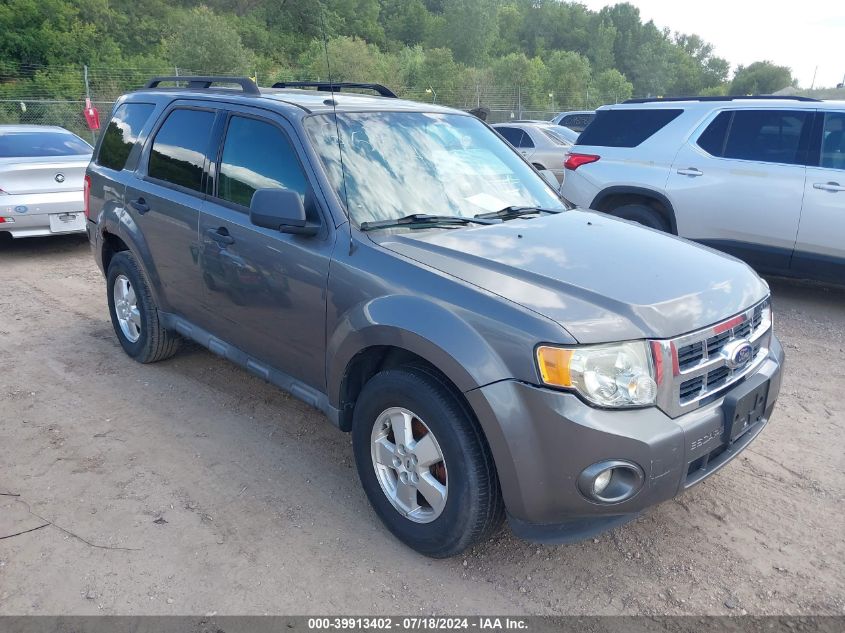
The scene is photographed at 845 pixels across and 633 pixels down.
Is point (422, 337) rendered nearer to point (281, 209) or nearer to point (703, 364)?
point (281, 209)

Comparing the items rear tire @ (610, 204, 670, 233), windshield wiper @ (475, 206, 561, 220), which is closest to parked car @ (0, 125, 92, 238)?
rear tire @ (610, 204, 670, 233)

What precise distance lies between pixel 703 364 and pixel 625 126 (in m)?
5.40

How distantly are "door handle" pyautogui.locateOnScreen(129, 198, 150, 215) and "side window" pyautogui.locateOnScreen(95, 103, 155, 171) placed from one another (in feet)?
1.38

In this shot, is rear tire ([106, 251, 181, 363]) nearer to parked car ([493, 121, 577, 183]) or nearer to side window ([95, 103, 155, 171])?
side window ([95, 103, 155, 171])

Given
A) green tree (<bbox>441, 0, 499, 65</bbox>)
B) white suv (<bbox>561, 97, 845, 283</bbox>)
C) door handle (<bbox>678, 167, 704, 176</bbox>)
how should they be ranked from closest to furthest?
white suv (<bbox>561, 97, 845, 283</bbox>)
door handle (<bbox>678, 167, 704, 176</bbox>)
green tree (<bbox>441, 0, 499, 65</bbox>)

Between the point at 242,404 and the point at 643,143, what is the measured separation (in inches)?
198

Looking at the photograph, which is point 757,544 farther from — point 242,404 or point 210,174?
point 210,174

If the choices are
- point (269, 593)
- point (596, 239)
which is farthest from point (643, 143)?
point (269, 593)

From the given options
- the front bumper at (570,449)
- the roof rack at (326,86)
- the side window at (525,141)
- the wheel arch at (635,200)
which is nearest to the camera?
the front bumper at (570,449)

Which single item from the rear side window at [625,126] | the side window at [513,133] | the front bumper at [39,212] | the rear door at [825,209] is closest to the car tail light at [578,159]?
the rear side window at [625,126]

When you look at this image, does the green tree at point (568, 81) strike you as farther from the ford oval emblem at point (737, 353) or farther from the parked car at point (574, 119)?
the ford oval emblem at point (737, 353)

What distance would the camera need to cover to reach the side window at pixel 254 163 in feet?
11.5

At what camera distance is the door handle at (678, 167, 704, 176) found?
22.1 feet

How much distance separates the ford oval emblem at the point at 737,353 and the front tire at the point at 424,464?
1062 millimetres
